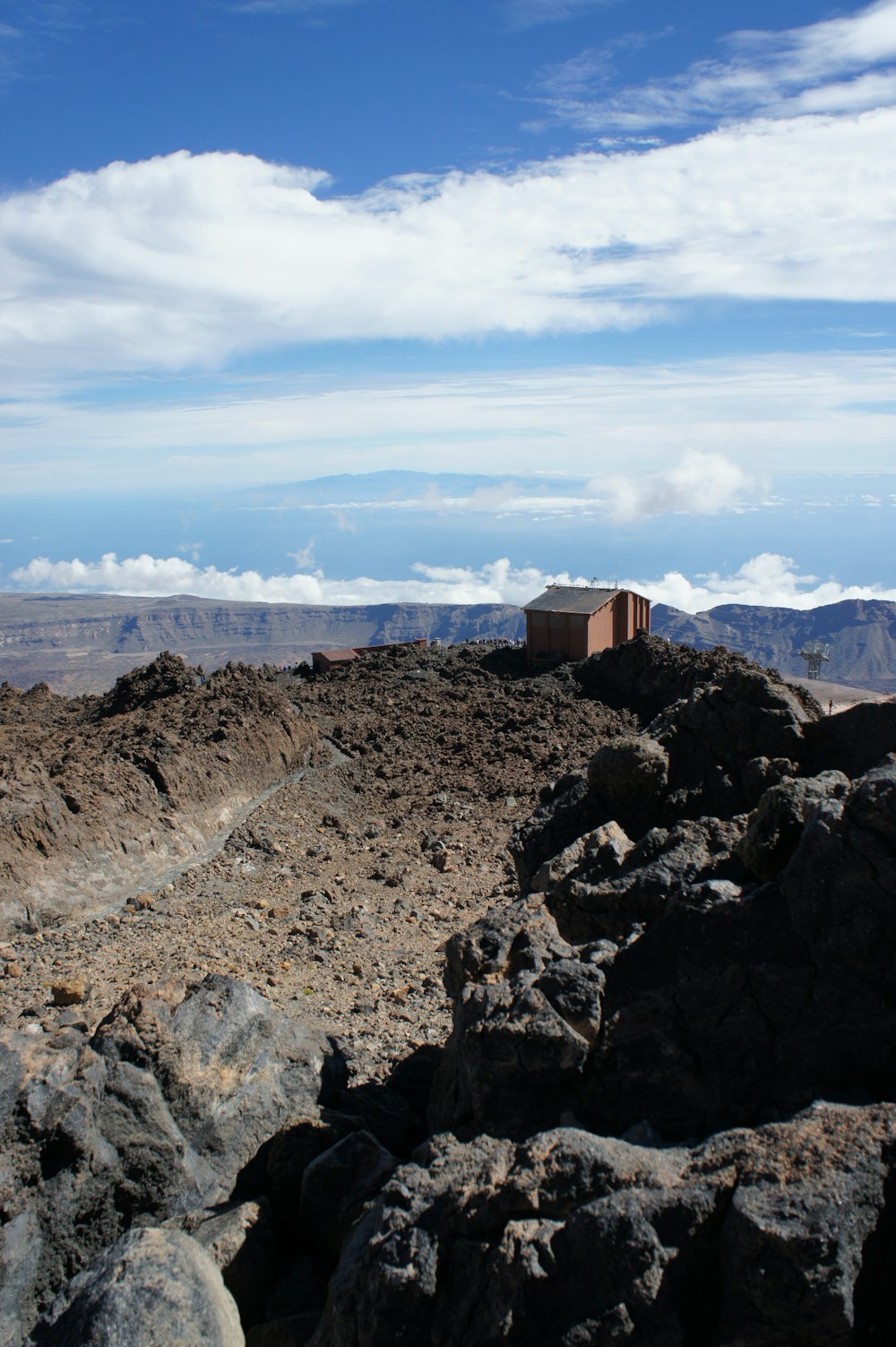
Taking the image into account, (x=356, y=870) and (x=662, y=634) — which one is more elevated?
(x=662, y=634)

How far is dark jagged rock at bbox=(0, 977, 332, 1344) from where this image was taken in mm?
5859

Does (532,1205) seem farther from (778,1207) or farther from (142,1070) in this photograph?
(142,1070)

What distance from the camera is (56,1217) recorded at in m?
5.90

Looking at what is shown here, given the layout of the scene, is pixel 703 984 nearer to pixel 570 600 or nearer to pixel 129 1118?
pixel 129 1118

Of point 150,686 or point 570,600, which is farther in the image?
point 570,600

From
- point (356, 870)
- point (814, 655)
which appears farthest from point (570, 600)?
point (356, 870)

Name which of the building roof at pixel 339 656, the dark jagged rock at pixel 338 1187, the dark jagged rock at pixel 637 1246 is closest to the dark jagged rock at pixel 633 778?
the dark jagged rock at pixel 338 1187

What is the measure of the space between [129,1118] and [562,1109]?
284cm

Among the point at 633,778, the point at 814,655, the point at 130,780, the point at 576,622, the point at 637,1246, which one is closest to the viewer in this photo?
the point at 637,1246

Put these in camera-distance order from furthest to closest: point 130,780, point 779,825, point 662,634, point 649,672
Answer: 1. point 662,634
2. point 649,672
3. point 130,780
4. point 779,825

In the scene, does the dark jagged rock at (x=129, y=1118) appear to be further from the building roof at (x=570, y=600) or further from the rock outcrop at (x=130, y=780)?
the building roof at (x=570, y=600)

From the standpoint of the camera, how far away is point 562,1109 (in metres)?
5.57

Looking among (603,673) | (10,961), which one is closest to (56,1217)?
(10,961)

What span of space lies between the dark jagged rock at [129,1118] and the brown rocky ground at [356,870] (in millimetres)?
829
